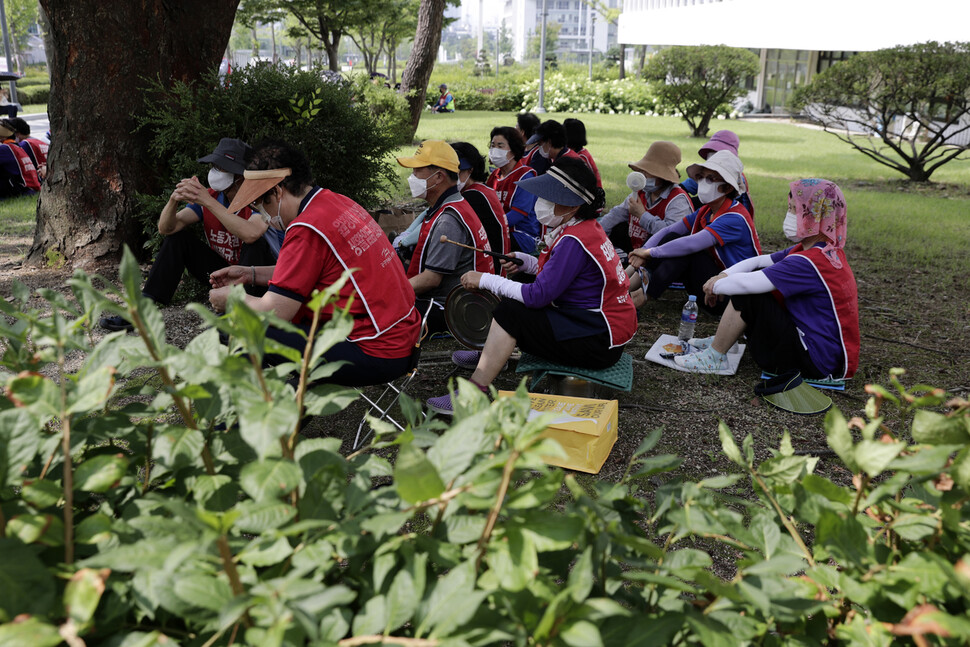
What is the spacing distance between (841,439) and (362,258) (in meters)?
2.50

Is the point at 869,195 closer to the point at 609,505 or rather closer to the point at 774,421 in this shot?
the point at 774,421

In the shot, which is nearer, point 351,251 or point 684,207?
point 351,251

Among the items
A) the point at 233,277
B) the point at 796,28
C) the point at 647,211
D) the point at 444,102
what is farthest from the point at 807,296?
the point at 796,28

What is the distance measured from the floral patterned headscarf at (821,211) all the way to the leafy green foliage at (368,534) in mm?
3155

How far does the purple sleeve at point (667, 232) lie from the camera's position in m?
5.64

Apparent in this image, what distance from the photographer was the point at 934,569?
0.94m

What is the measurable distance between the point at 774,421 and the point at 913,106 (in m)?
10.9

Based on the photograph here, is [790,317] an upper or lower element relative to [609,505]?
lower

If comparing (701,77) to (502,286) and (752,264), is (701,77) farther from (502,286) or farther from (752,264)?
(502,286)

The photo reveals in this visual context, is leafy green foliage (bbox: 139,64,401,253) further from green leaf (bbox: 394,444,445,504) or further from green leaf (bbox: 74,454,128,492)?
green leaf (bbox: 394,444,445,504)

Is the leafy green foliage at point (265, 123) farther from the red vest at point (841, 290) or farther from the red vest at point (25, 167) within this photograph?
the red vest at point (25, 167)

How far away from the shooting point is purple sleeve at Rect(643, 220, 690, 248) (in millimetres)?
5637

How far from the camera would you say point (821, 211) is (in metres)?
3.99

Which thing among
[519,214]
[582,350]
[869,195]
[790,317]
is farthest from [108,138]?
[869,195]
